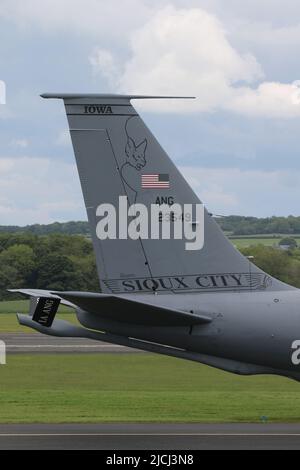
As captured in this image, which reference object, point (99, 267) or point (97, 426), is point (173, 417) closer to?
point (97, 426)

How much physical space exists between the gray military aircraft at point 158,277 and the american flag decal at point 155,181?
0.02m

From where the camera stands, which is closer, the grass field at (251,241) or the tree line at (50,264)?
the grass field at (251,241)

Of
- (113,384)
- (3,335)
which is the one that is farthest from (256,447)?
(3,335)

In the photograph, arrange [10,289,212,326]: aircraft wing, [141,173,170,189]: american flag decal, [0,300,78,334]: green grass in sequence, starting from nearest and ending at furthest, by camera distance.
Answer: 1. [10,289,212,326]: aircraft wing
2. [141,173,170,189]: american flag decal
3. [0,300,78,334]: green grass

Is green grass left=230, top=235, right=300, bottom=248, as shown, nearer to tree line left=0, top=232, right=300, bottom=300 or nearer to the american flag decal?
tree line left=0, top=232, right=300, bottom=300

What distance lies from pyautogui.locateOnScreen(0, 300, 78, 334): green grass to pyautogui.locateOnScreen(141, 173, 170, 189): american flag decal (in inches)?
2094

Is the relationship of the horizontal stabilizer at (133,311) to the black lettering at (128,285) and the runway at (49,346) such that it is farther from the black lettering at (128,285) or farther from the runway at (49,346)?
the runway at (49,346)

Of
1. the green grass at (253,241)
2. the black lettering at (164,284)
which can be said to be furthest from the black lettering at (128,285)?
the green grass at (253,241)

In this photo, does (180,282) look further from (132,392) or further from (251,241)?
(251,241)

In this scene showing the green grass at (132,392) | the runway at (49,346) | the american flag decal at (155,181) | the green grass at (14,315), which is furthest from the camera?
the green grass at (14,315)

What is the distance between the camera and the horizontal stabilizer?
22750 mm

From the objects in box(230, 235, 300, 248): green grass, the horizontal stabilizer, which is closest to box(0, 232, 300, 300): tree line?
box(230, 235, 300, 248): green grass

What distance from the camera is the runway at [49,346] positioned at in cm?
5819
